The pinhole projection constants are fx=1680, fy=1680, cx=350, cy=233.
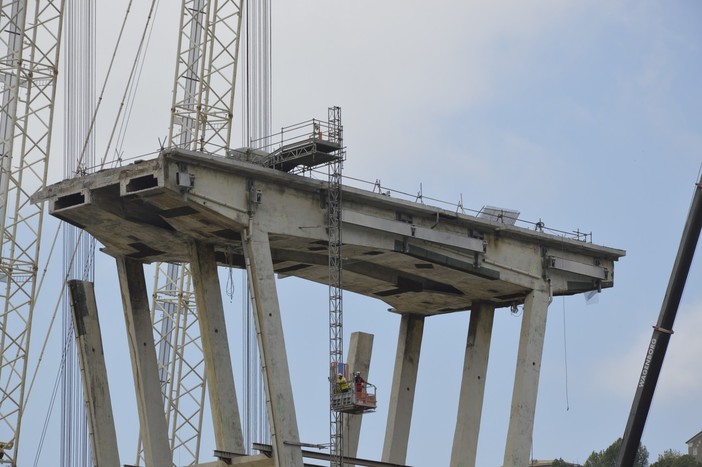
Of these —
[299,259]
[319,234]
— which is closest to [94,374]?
[299,259]

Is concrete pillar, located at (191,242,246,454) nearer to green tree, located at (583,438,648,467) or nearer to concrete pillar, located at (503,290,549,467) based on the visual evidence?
concrete pillar, located at (503,290,549,467)

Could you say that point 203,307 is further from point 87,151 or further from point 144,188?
point 87,151

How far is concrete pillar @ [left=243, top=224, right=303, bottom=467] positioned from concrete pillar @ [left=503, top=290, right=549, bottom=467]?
13441mm

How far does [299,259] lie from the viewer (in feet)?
236

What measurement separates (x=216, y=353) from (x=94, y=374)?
20.7 feet

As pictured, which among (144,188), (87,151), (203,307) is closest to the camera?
(144,188)

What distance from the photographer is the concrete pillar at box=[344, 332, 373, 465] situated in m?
79.0

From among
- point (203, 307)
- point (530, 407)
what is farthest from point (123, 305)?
point (530, 407)

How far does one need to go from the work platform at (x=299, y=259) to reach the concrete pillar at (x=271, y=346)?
55 mm

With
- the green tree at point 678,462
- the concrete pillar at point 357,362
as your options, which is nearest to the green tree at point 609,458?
the green tree at point 678,462

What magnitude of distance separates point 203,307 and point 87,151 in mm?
31111

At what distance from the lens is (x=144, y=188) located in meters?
64.1

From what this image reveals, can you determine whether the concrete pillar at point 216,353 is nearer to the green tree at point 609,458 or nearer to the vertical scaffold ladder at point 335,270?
the vertical scaffold ladder at point 335,270

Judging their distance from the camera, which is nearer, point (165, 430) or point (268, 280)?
point (268, 280)
